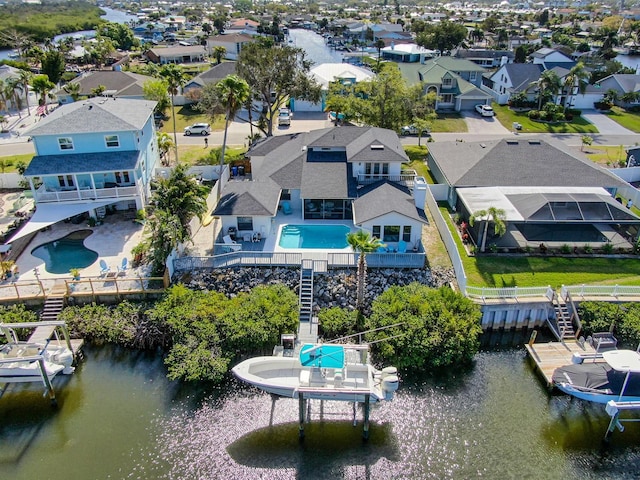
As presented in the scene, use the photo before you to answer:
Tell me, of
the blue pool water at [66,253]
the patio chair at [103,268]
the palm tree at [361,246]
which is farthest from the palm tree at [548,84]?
the patio chair at [103,268]

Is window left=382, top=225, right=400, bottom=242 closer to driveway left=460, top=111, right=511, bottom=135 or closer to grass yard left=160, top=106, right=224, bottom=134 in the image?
driveway left=460, top=111, right=511, bottom=135

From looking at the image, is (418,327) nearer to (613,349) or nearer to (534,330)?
(534,330)

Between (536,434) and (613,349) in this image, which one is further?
(613,349)

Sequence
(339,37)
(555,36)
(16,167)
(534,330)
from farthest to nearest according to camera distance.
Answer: (339,37) < (555,36) < (16,167) < (534,330)

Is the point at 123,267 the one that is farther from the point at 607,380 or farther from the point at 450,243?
the point at 607,380

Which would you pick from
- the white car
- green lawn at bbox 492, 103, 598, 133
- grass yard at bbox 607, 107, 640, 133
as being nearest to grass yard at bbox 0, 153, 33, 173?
the white car

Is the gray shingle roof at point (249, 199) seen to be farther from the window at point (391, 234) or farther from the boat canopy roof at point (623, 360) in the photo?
the boat canopy roof at point (623, 360)

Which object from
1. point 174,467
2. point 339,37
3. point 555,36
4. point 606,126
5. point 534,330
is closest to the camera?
point 174,467

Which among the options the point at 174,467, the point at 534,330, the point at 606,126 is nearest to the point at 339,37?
the point at 606,126
